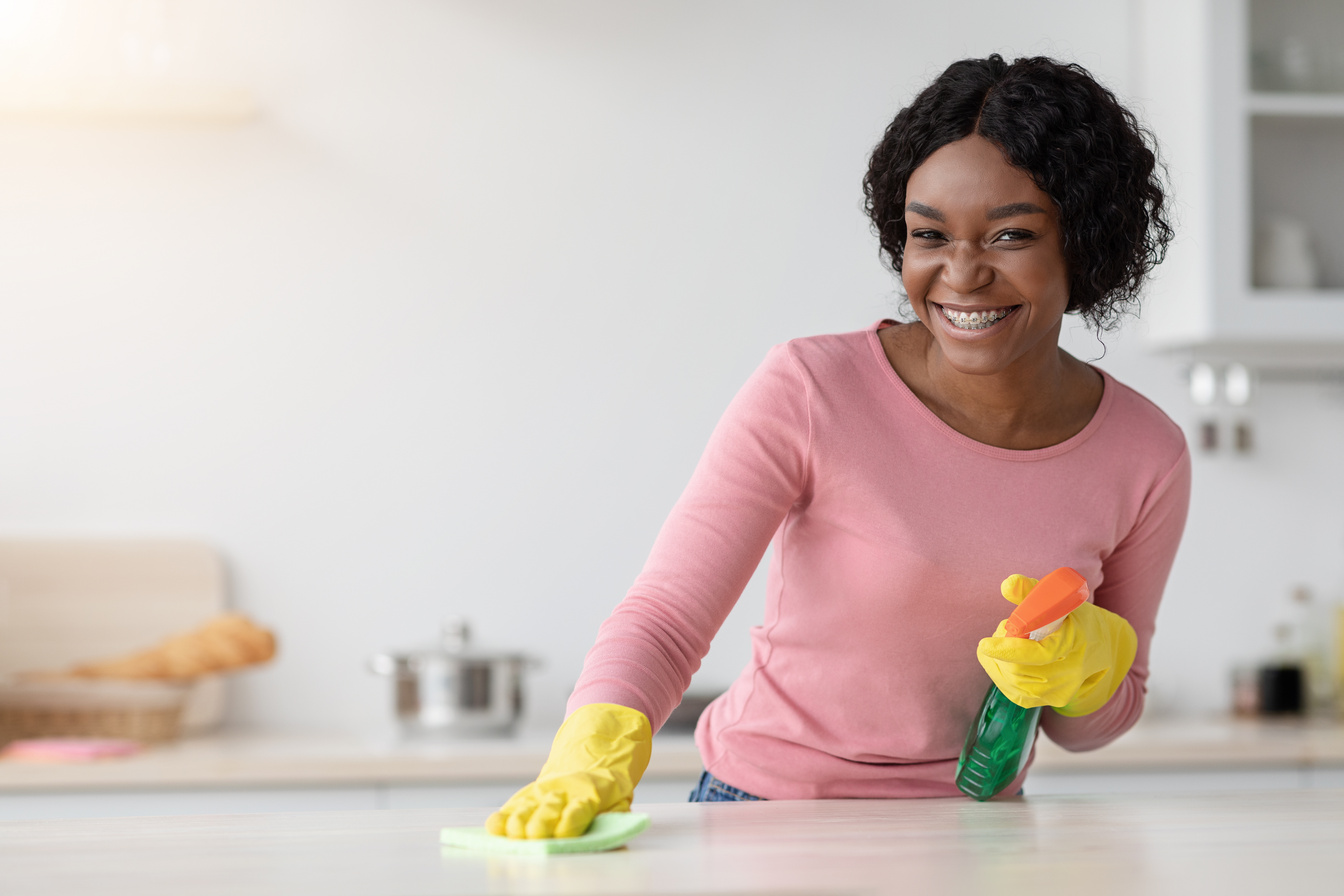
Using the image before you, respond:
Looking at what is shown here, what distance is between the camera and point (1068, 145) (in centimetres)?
99

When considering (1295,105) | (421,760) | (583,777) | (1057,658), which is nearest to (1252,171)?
(1295,105)

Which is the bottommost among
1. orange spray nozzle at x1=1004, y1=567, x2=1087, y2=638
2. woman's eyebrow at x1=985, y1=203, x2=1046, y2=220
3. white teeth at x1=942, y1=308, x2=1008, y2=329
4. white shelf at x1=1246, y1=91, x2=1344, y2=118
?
orange spray nozzle at x1=1004, y1=567, x2=1087, y2=638

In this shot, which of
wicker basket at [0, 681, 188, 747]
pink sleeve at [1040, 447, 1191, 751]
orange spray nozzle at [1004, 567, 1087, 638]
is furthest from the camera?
wicker basket at [0, 681, 188, 747]

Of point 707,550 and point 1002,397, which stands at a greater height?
point 1002,397

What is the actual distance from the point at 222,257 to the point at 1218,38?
1.62m

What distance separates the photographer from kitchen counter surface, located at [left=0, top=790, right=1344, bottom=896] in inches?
25.6

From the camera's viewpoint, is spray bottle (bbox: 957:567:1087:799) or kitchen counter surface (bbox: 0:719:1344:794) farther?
kitchen counter surface (bbox: 0:719:1344:794)

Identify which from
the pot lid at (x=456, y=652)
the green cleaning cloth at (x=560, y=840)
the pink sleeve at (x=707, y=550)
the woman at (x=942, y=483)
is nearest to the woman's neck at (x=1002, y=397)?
the woman at (x=942, y=483)

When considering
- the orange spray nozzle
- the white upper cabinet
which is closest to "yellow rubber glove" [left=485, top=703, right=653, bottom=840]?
the orange spray nozzle

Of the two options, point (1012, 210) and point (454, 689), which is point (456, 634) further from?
point (1012, 210)

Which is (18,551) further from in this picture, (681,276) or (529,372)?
(681,276)

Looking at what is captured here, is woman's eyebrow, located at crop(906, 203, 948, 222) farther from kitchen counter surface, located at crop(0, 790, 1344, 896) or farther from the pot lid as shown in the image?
the pot lid

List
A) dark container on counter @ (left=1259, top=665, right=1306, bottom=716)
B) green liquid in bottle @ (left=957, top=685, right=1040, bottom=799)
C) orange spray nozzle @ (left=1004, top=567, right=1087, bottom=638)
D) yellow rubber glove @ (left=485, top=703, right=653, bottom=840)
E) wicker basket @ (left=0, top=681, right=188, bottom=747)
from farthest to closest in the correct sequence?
dark container on counter @ (left=1259, top=665, right=1306, bottom=716), wicker basket @ (left=0, top=681, right=188, bottom=747), green liquid in bottle @ (left=957, top=685, right=1040, bottom=799), orange spray nozzle @ (left=1004, top=567, right=1087, bottom=638), yellow rubber glove @ (left=485, top=703, right=653, bottom=840)

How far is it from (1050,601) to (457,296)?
1.46 m
